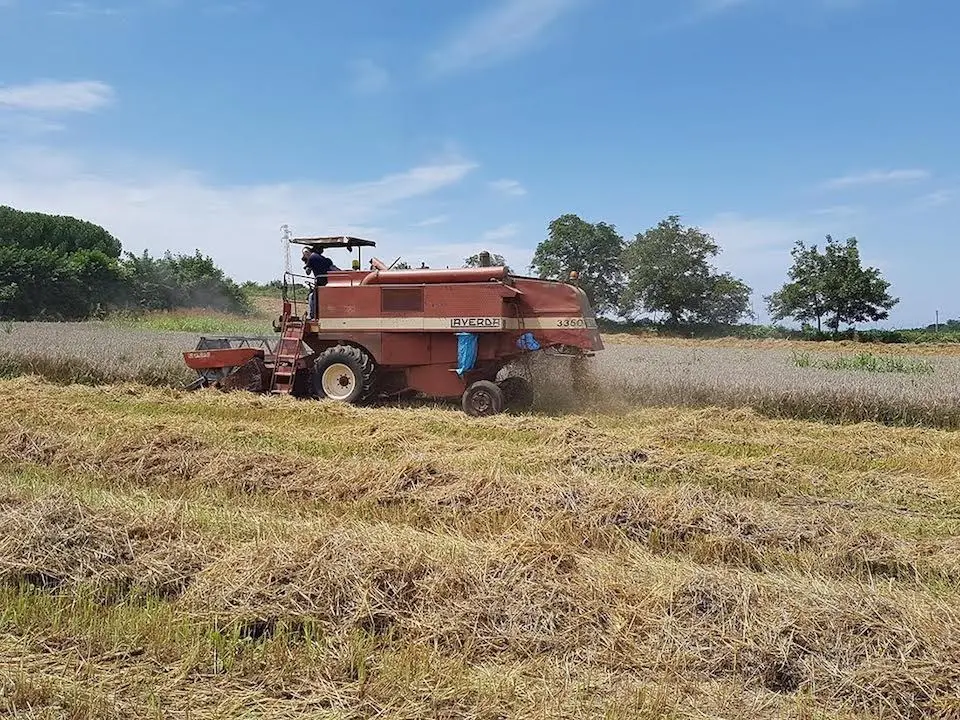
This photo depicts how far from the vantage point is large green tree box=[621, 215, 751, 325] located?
142 ft

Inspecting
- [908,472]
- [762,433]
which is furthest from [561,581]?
[762,433]

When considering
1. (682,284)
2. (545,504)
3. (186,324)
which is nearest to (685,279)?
(682,284)

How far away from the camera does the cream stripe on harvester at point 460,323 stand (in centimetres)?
1044

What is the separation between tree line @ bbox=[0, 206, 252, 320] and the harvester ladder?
28.2 m

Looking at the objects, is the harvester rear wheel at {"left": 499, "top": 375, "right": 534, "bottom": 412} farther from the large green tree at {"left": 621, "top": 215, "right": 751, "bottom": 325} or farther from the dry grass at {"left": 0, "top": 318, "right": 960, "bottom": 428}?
the large green tree at {"left": 621, "top": 215, "right": 751, "bottom": 325}

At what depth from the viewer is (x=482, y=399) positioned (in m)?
10.6

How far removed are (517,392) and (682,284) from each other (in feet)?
111

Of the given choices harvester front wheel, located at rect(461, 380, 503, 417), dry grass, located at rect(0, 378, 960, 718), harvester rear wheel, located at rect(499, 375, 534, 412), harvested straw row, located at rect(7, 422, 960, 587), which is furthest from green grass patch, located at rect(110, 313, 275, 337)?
dry grass, located at rect(0, 378, 960, 718)

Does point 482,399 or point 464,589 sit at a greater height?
point 482,399

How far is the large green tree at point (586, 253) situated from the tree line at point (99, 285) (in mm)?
19473

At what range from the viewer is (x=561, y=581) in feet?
12.8

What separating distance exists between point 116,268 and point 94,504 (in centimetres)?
3933

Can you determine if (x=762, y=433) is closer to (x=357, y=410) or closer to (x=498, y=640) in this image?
(x=357, y=410)

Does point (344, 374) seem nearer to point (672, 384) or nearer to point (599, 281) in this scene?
point (672, 384)
